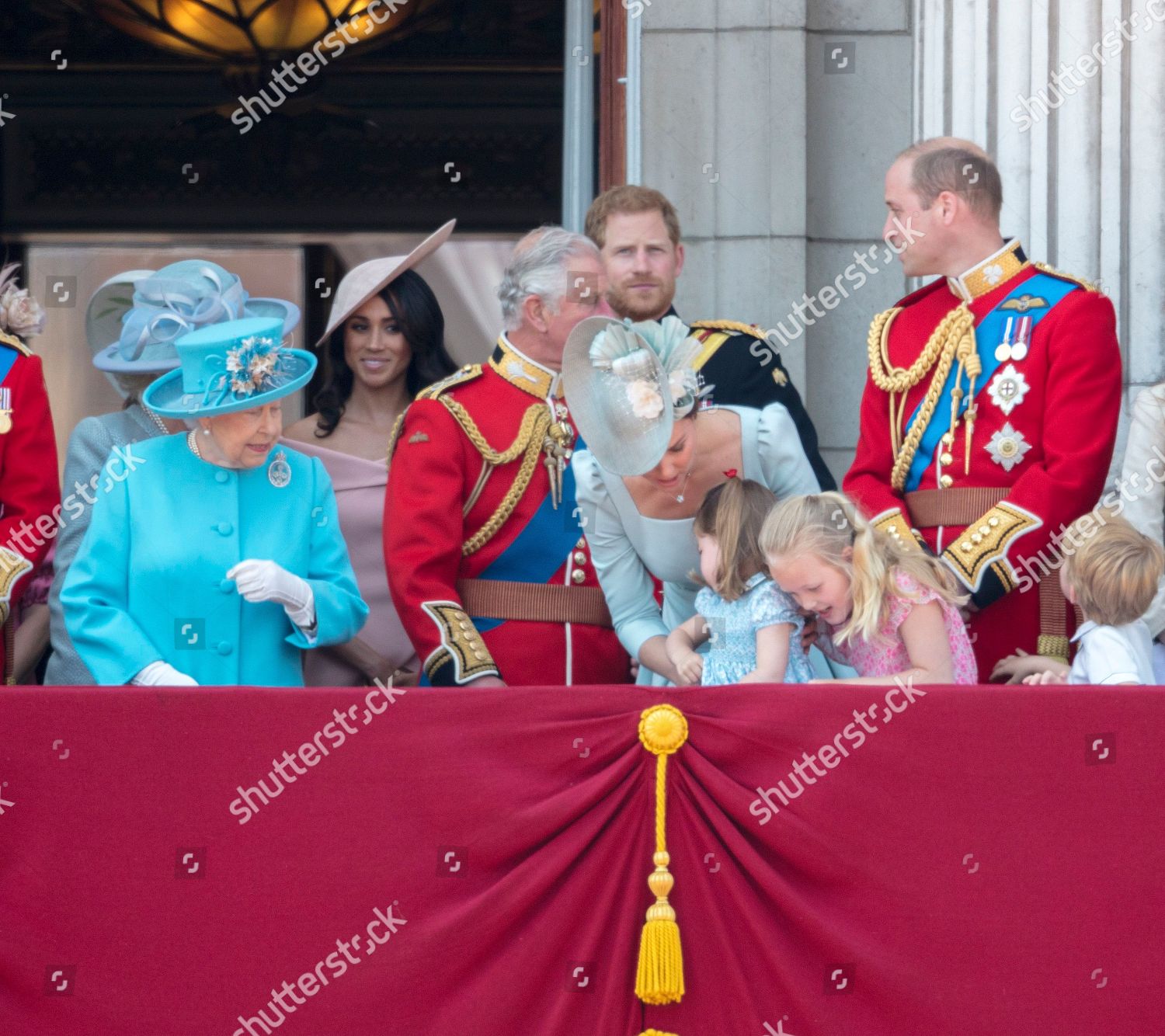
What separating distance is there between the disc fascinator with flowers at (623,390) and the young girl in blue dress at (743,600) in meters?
0.16

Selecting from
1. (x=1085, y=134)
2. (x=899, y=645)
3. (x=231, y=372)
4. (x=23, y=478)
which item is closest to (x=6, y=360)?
(x=23, y=478)

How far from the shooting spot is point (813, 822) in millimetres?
3279

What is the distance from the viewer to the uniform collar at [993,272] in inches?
165

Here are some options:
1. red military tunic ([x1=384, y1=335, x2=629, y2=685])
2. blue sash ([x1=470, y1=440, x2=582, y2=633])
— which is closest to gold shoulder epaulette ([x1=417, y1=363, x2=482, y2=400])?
red military tunic ([x1=384, y1=335, x2=629, y2=685])

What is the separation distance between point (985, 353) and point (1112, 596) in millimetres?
689

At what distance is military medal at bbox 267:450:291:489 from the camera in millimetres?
3945

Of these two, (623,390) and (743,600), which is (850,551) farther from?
(623,390)

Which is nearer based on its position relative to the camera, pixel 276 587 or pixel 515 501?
pixel 276 587

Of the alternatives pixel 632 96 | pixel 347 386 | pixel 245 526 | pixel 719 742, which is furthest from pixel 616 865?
pixel 632 96

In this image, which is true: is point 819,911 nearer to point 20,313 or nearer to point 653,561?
point 653,561

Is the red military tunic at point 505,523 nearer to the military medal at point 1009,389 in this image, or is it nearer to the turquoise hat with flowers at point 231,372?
the turquoise hat with flowers at point 231,372

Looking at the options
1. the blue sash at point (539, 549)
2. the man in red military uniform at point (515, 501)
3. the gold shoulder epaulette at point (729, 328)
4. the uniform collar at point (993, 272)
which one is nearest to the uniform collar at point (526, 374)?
the man in red military uniform at point (515, 501)

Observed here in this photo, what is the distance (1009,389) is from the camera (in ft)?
13.3

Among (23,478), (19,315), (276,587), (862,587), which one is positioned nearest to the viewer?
(862,587)
